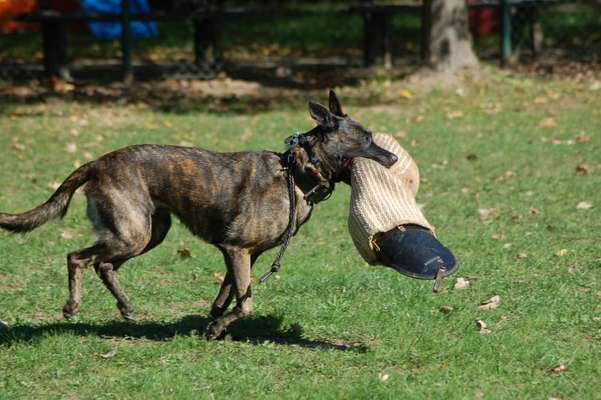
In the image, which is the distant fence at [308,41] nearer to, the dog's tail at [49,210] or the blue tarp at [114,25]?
the blue tarp at [114,25]

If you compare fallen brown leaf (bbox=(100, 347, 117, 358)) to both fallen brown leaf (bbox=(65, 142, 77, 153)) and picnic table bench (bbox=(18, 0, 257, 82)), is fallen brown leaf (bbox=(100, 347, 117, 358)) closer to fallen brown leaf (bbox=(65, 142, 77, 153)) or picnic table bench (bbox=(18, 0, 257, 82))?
fallen brown leaf (bbox=(65, 142, 77, 153))

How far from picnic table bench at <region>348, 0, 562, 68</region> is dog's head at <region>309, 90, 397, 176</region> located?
40.1 feet

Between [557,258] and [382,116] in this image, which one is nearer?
[557,258]

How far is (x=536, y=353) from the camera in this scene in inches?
247

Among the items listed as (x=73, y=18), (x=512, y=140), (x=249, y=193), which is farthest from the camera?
(x=73, y=18)

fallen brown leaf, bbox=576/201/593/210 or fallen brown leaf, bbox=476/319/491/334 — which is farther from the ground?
fallen brown leaf, bbox=476/319/491/334

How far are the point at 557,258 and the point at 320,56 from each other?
14.7m

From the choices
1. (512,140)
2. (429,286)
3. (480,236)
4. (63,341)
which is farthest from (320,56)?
(63,341)

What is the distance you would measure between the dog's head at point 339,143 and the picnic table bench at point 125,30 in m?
11.4

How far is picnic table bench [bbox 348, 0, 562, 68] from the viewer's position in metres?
18.9

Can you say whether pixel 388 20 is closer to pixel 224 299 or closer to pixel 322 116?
pixel 322 116

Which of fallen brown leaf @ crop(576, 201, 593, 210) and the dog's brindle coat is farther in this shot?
fallen brown leaf @ crop(576, 201, 593, 210)

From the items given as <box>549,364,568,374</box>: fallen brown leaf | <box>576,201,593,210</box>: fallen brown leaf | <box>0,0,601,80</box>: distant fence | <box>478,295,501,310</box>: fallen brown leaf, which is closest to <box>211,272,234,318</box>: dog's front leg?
<box>478,295,501,310</box>: fallen brown leaf

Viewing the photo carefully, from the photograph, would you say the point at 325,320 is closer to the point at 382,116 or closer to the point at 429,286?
the point at 429,286
